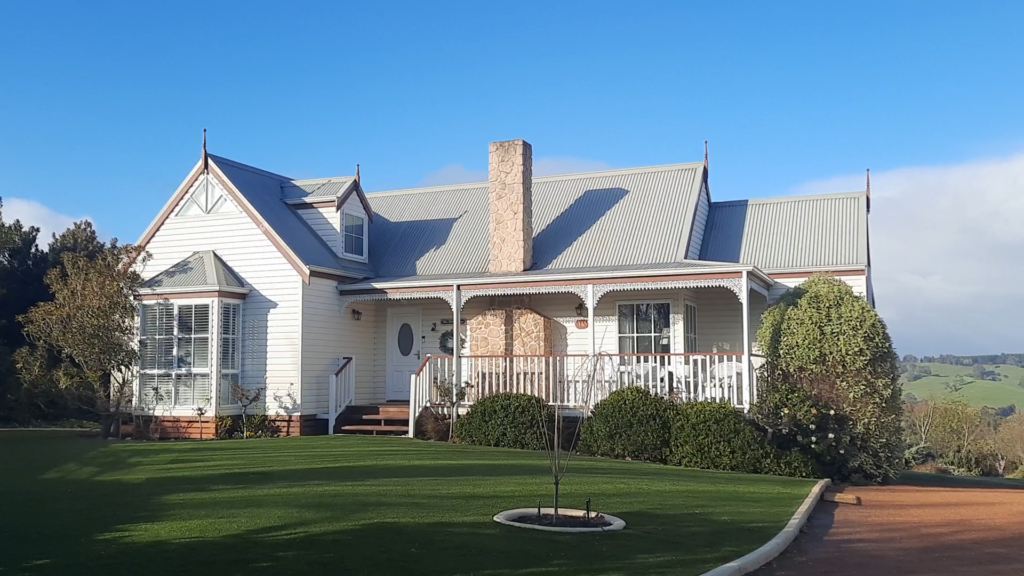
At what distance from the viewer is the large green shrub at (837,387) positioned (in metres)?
16.2

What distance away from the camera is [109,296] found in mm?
19359

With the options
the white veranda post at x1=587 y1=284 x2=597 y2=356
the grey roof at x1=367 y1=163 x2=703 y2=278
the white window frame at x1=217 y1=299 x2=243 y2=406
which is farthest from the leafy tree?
the white veranda post at x1=587 y1=284 x2=597 y2=356

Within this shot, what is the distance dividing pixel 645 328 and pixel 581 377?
2684 millimetres

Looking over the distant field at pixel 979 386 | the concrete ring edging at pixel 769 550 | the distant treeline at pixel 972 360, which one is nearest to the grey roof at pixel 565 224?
the concrete ring edging at pixel 769 550

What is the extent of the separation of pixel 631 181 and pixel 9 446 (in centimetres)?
1512

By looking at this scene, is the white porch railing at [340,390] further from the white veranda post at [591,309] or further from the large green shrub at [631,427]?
the large green shrub at [631,427]

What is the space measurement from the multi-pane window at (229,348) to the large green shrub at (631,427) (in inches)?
327

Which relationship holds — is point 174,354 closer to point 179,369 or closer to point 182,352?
point 182,352

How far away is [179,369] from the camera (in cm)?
2034

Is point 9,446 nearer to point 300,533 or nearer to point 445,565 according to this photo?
point 300,533

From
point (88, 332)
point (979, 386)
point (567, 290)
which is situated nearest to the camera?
point (88, 332)

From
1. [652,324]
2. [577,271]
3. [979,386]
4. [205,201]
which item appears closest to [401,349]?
[577,271]

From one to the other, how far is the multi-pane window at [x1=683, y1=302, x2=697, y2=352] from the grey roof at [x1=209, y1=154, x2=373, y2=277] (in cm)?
783

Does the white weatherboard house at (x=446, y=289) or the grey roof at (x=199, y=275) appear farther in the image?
the grey roof at (x=199, y=275)
